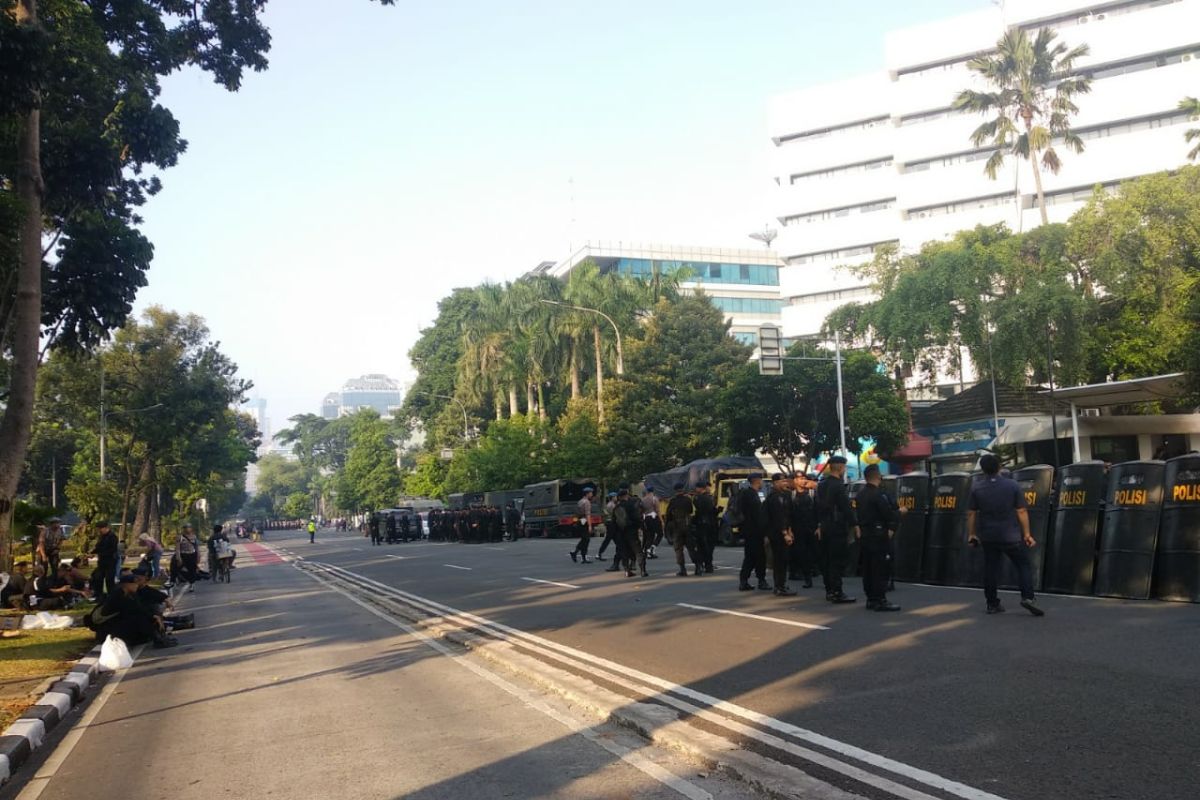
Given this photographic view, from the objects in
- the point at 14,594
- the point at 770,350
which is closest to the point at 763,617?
the point at 14,594

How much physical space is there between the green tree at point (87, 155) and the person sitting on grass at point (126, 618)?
4.49 metres

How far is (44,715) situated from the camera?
28.2 ft

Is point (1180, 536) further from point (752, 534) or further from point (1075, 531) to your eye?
point (752, 534)

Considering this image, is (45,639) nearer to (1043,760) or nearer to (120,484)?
(1043,760)

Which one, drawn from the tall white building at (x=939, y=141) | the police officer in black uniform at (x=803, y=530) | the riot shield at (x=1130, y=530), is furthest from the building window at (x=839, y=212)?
the riot shield at (x=1130, y=530)

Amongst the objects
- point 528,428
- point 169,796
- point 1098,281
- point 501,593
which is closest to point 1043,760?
point 169,796

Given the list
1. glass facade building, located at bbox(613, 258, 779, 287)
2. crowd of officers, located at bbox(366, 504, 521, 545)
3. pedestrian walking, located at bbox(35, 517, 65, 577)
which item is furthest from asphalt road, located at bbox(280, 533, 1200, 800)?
glass facade building, located at bbox(613, 258, 779, 287)

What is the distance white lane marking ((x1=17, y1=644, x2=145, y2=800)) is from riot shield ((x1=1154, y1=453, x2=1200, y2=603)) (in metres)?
11.1

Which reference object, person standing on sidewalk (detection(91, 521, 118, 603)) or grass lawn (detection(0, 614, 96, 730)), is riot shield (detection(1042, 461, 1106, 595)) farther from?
person standing on sidewalk (detection(91, 521, 118, 603))

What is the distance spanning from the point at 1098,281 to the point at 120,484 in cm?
5243

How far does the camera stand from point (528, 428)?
198 feet

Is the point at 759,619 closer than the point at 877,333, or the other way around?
the point at 759,619

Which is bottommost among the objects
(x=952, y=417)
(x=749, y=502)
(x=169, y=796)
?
(x=169, y=796)

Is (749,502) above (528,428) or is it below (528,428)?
below
